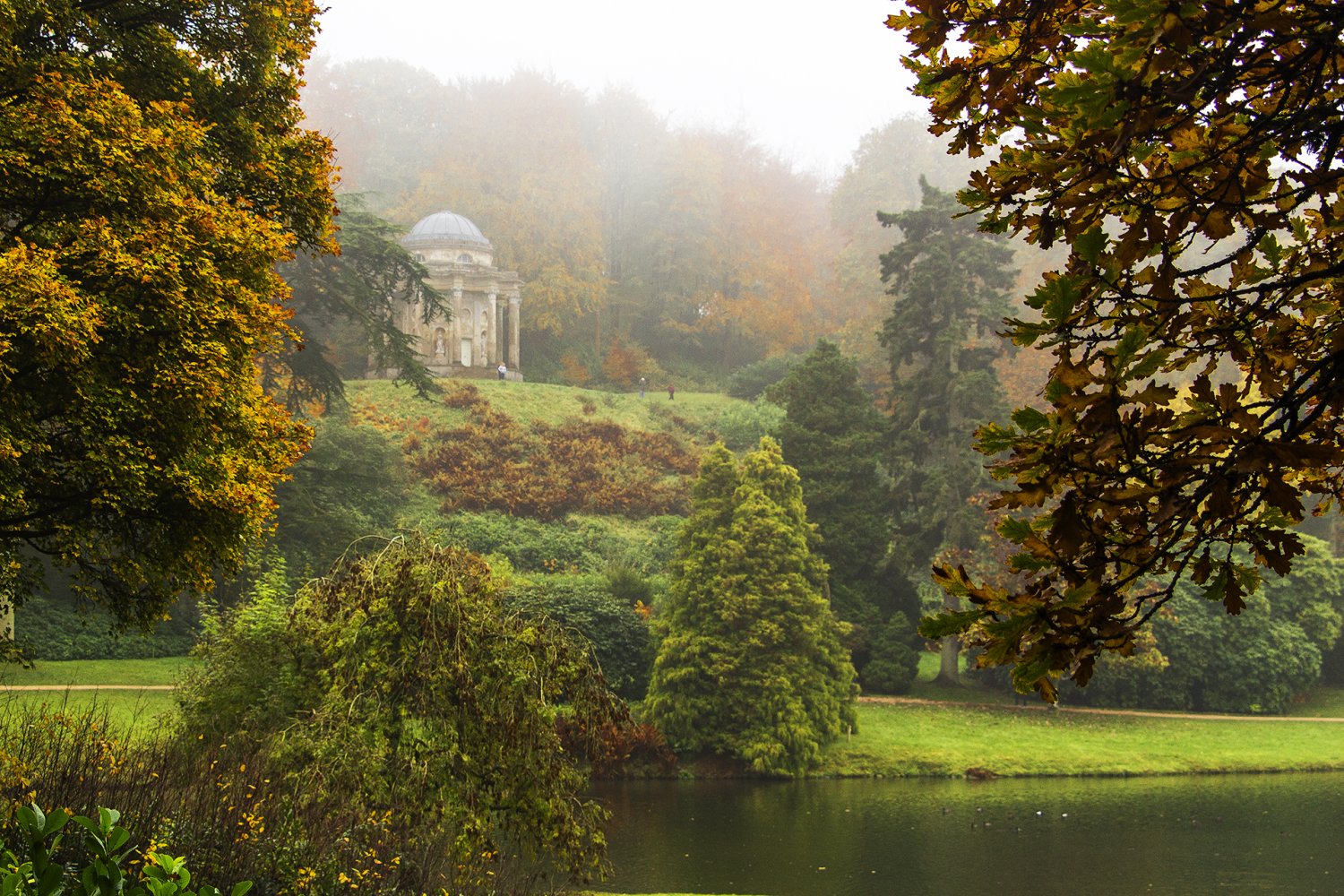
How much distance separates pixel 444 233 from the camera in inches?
1703

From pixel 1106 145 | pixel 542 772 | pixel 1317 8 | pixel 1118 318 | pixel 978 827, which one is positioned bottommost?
pixel 978 827

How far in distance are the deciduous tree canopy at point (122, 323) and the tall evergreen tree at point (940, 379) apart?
19.6m

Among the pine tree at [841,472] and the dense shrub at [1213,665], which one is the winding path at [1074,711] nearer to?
the dense shrub at [1213,665]

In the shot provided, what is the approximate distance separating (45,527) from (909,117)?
59.1m

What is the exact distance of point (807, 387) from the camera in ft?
94.8

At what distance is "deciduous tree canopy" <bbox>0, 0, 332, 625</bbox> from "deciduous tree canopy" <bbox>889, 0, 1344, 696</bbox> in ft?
23.2

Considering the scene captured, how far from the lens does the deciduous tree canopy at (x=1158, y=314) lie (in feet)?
8.23

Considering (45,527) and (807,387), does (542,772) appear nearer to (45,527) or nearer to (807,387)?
(45,527)

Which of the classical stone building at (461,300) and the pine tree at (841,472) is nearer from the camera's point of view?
the pine tree at (841,472)

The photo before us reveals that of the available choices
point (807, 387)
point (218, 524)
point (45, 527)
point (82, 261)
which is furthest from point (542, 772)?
point (807, 387)

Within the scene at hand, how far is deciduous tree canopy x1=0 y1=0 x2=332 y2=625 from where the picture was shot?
27.5 feet

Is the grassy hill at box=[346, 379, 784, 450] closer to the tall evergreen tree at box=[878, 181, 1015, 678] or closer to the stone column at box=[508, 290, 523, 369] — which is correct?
the stone column at box=[508, 290, 523, 369]

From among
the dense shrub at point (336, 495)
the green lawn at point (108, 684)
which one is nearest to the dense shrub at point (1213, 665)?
the dense shrub at point (336, 495)

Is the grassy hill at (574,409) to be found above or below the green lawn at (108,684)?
above
